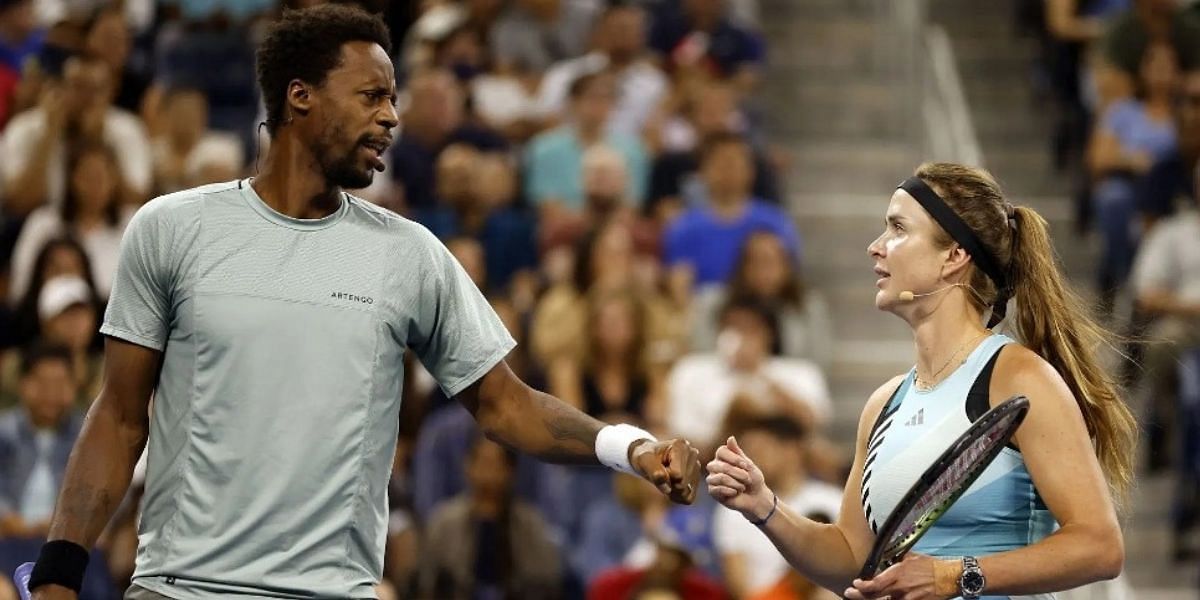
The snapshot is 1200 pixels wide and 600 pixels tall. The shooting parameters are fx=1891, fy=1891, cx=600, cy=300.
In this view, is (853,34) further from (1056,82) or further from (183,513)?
(183,513)

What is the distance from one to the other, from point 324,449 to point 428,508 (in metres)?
5.24

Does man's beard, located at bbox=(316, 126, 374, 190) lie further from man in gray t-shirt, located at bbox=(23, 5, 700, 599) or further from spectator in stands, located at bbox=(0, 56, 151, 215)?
spectator in stands, located at bbox=(0, 56, 151, 215)

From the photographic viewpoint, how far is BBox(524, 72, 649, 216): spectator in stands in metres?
11.0

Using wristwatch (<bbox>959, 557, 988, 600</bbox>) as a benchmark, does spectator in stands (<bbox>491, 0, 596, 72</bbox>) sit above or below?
below

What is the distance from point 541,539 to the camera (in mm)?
8695

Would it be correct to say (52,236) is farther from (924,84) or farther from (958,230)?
(958,230)

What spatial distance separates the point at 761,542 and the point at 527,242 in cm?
255

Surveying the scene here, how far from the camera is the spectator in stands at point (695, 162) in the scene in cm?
1084

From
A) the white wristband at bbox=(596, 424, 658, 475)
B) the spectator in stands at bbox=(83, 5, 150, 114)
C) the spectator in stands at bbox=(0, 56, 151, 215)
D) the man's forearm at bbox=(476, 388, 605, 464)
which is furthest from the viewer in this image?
the spectator in stands at bbox=(83, 5, 150, 114)

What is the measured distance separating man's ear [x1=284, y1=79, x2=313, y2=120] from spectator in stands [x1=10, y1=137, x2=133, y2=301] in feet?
20.0

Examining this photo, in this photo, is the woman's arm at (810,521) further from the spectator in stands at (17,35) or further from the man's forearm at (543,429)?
the spectator in stands at (17,35)

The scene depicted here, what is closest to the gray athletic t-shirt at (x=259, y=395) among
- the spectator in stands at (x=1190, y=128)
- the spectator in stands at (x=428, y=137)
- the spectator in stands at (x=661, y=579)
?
the spectator in stands at (x=661, y=579)

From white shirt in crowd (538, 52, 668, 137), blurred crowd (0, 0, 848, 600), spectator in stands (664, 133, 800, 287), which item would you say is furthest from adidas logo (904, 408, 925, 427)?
white shirt in crowd (538, 52, 668, 137)

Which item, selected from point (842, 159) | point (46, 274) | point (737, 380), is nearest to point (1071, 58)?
point (842, 159)
